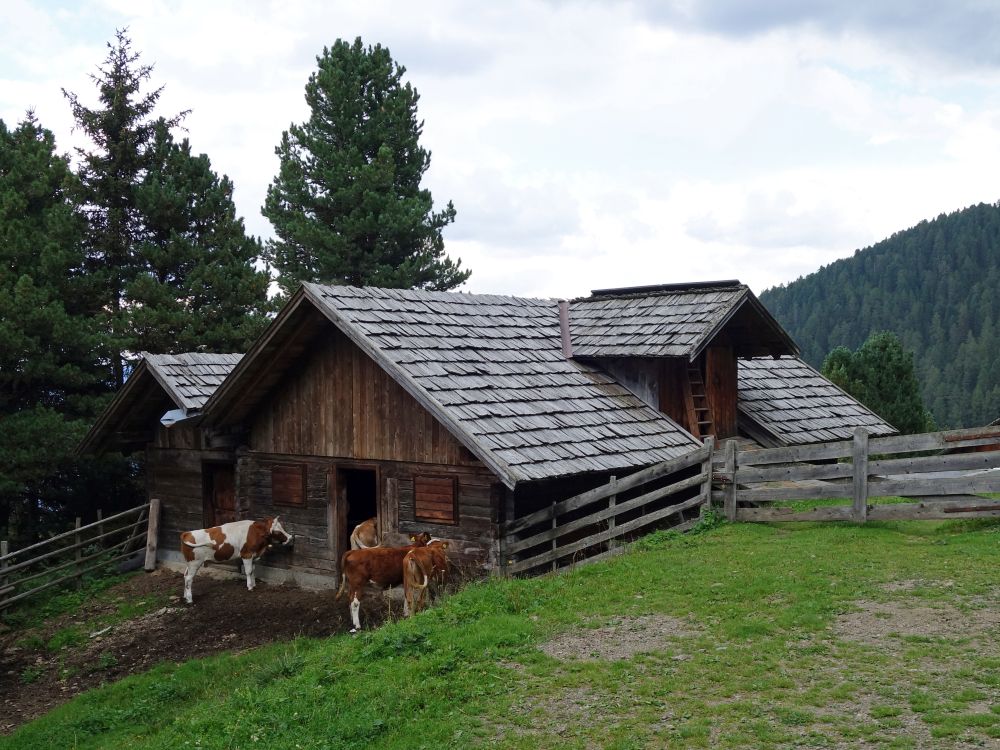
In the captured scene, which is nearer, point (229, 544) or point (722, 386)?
point (229, 544)

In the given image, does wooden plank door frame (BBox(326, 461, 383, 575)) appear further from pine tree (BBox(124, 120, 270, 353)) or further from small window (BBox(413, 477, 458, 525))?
pine tree (BBox(124, 120, 270, 353))

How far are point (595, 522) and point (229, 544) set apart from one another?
7.18 meters

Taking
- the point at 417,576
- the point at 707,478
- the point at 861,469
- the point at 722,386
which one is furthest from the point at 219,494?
the point at 861,469

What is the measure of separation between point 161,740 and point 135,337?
62.9ft

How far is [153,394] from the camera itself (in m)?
20.1

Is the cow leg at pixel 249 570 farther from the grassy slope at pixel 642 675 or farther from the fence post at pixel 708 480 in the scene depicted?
the fence post at pixel 708 480

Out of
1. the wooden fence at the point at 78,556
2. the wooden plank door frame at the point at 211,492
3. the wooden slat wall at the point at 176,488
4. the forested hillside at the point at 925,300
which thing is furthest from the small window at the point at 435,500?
the forested hillside at the point at 925,300

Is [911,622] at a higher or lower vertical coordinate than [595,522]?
lower

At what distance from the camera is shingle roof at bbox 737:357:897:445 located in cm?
1927

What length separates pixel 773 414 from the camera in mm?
19984

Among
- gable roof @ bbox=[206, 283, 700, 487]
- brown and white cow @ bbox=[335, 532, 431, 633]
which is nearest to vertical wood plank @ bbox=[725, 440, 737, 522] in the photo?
gable roof @ bbox=[206, 283, 700, 487]

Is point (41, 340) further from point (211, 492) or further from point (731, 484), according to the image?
point (731, 484)

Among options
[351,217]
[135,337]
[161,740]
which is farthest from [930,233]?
[161,740]

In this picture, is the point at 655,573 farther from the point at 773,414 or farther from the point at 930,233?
the point at 930,233
